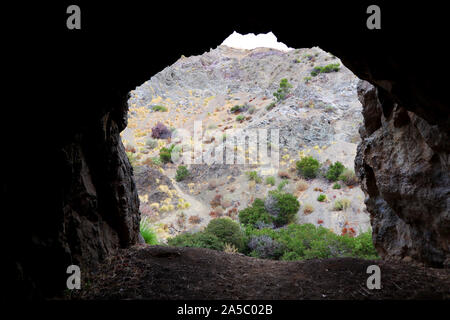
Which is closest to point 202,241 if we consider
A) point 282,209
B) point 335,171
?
point 282,209

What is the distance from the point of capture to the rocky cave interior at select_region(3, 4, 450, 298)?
313 cm

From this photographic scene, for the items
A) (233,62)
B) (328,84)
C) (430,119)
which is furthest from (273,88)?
(430,119)

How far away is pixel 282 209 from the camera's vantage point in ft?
53.7

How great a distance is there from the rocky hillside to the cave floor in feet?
35.1

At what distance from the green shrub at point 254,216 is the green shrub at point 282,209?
36 cm

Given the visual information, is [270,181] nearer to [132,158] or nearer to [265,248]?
[265,248]

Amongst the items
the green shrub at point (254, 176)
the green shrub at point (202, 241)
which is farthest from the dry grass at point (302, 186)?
the green shrub at point (202, 241)

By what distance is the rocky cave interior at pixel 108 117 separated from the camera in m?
3.13

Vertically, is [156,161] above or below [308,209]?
above

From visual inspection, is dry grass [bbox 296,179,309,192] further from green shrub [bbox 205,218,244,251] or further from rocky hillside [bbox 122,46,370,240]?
green shrub [bbox 205,218,244,251]

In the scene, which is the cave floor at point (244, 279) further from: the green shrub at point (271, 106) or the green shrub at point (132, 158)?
the green shrub at point (271, 106)

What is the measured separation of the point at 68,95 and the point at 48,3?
1010mm

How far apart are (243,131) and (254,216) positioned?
10.8 meters

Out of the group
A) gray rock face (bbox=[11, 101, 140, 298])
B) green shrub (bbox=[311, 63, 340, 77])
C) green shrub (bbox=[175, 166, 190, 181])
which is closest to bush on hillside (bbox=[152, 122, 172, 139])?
green shrub (bbox=[175, 166, 190, 181])
